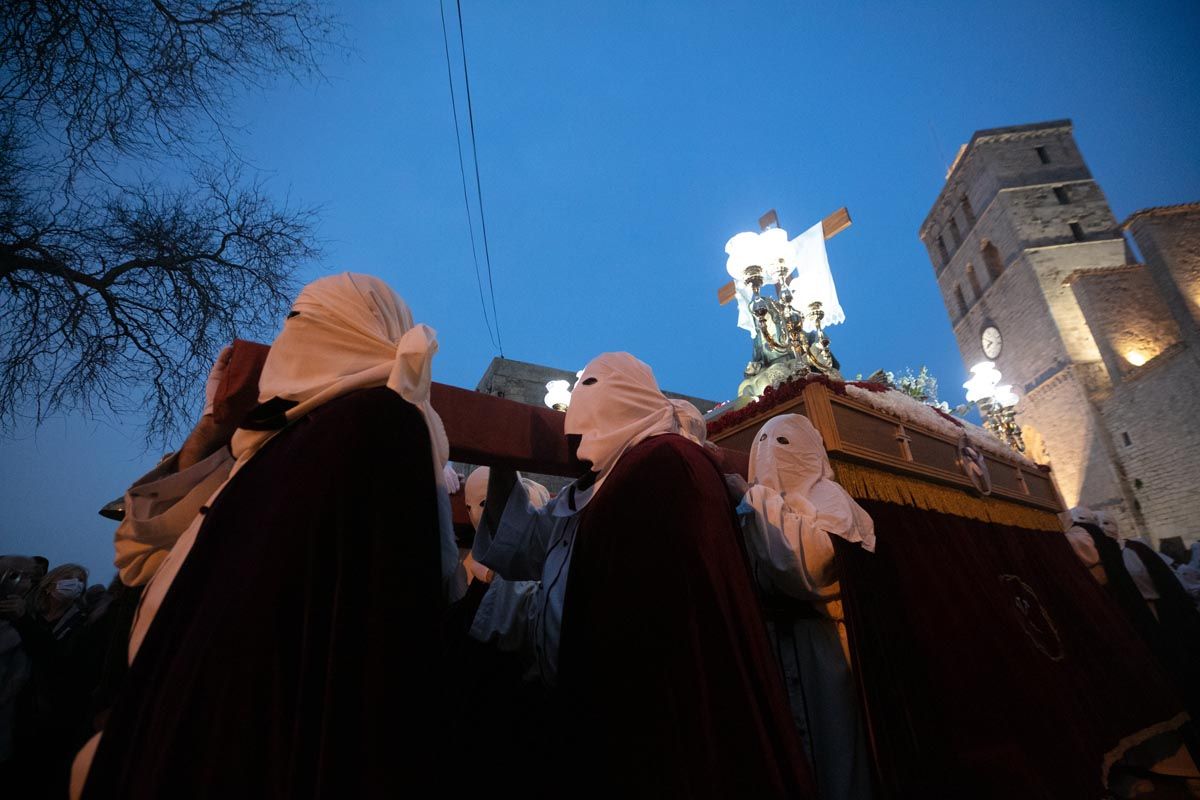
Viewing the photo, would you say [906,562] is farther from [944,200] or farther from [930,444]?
[944,200]

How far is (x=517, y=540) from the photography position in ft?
8.23

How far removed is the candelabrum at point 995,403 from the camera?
648 centimetres

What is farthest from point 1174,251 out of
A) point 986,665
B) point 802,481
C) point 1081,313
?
point 802,481

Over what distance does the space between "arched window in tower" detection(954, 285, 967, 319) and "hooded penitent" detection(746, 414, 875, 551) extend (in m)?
26.9

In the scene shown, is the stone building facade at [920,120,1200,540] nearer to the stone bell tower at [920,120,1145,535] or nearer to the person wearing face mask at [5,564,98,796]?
the stone bell tower at [920,120,1145,535]

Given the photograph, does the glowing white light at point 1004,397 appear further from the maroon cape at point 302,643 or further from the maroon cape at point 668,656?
the maroon cape at point 302,643

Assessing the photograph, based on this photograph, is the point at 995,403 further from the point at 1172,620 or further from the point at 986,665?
the point at 986,665

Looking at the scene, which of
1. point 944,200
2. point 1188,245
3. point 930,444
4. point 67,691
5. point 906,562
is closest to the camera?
point 906,562

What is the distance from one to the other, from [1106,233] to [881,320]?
297 feet

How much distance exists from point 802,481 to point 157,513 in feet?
8.76

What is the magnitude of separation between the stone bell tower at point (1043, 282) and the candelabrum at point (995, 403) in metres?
13.0

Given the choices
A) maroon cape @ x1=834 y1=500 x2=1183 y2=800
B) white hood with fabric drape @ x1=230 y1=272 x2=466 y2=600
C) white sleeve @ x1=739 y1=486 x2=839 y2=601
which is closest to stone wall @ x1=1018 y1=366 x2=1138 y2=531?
maroon cape @ x1=834 y1=500 x2=1183 y2=800

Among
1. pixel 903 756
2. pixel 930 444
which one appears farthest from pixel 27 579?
pixel 930 444

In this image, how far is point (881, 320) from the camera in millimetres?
102500
